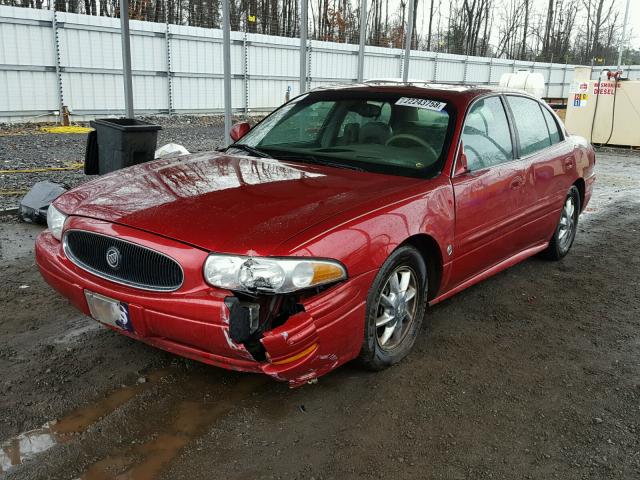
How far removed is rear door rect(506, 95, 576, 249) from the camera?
4.38 m

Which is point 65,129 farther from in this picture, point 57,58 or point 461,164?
point 461,164

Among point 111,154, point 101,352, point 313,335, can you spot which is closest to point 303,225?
point 313,335

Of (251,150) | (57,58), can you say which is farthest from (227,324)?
(57,58)

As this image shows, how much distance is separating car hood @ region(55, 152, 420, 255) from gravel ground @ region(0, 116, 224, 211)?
145 inches

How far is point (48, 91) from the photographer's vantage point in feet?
53.4

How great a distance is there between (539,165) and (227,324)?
9.92 ft

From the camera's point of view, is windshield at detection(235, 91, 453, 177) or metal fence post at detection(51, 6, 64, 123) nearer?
windshield at detection(235, 91, 453, 177)

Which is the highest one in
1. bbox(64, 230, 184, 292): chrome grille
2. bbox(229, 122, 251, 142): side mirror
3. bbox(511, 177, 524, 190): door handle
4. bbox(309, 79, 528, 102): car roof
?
bbox(309, 79, 528, 102): car roof

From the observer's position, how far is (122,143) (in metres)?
5.69

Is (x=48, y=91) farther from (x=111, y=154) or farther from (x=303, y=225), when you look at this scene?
(x=303, y=225)

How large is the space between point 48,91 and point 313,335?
16.2 m

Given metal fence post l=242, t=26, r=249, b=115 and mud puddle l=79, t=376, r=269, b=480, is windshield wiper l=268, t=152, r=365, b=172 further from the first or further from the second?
metal fence post l=242, t=26, r=249, b=115

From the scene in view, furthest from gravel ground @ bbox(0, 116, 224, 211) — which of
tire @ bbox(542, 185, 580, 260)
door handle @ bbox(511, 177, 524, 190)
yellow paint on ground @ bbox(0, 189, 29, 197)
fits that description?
tire @ bbox(542, 185, 580, 260)

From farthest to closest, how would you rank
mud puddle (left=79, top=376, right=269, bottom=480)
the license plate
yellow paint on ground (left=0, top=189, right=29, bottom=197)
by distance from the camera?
yellow paint on ground (left=0, top=189, right=29, bottom=197), the license plate, mud puddle (left=79, top=376, right=269, bottom=480)
